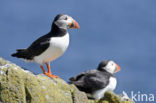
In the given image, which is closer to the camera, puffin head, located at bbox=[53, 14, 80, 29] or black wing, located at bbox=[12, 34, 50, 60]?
black wing, located at bbox=[12, 34, 50, 60]

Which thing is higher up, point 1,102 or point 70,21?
point 70,21

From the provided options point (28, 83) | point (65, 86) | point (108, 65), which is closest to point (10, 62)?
point (28, 83)

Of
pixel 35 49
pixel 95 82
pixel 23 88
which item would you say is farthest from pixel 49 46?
pixel 23 88

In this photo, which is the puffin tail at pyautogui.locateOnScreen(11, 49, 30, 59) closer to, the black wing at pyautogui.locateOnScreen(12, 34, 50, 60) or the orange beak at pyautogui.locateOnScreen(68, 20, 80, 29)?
the black wing at pyautogui.locateOnScreen(12, 34, 50, 60)

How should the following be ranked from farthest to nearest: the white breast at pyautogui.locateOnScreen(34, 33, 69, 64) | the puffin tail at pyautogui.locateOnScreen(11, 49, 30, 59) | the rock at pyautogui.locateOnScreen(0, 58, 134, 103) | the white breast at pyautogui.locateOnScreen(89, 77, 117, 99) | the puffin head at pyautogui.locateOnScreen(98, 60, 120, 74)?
the puffin head at pyautogui.locateOnScreen(98, 60, 120, 74) < the white breast at pyautogui.locateOnScreen(89, 77, 117, 99) < the puffin tail at pyautogui.locateOnScreen(11, 49, 30, 59) < the white breast at pyautogui.locateOnScreen(34, 33, 69, 64) < the rock at pyautogui.locateOnScreen(0, 58, 134, 103)

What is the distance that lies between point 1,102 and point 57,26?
4.08 metres

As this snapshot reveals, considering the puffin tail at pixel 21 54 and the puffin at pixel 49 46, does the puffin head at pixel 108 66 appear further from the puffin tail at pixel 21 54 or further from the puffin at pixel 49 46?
the puffin tail at pixel 21 54

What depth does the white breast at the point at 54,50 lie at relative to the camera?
10.2 m

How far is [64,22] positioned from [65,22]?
0.09 ft

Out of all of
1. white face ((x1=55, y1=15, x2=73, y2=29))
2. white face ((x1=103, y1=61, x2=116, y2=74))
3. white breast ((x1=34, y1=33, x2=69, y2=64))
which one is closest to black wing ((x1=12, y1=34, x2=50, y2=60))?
white breast ((x1=34, y1=33, x2=69, y2=64))

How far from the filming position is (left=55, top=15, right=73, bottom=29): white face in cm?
1066

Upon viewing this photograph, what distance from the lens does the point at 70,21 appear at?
1088 cm

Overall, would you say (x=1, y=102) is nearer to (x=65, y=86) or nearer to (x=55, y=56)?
(x=65, y=86)

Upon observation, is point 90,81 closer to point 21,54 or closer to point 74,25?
point 74,25
